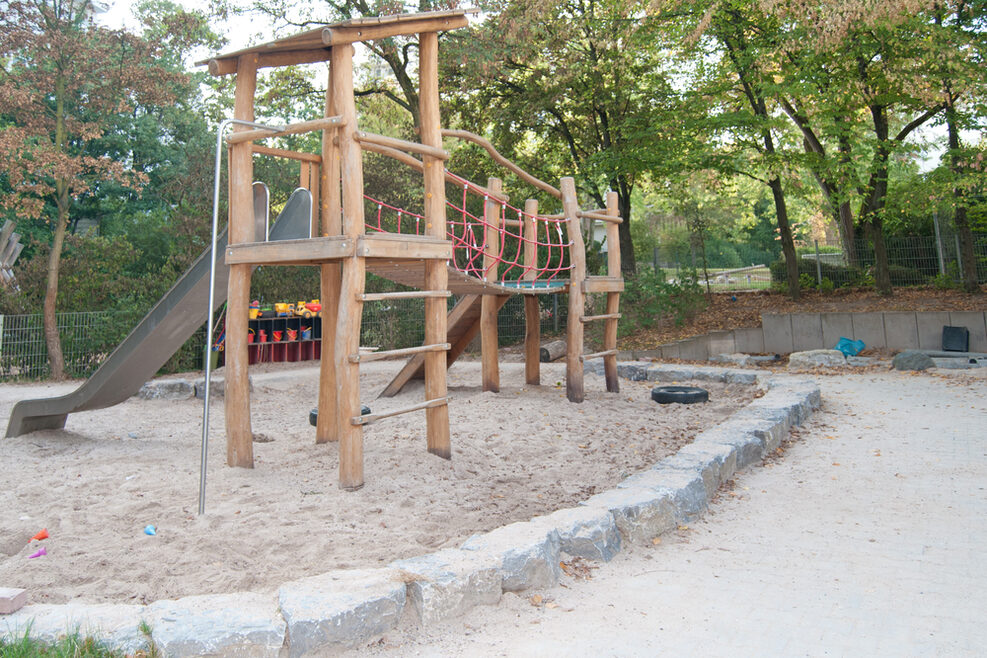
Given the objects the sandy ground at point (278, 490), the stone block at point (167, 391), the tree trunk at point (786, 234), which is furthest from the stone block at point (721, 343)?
the stone block at point (167, 391)

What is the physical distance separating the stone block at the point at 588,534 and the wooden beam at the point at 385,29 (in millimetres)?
3166

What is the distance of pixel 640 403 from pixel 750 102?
34.0ft

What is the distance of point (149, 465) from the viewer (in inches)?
207

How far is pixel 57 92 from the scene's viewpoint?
1276 cm

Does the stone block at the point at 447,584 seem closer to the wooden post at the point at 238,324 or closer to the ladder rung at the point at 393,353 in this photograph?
the ladder rung at the point at 393,353

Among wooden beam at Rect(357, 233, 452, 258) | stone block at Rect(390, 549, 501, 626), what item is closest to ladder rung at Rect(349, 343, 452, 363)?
wooden beam at Rect(357, 233, 452, 258)

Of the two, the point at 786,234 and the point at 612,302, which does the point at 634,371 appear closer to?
the point at 612,302

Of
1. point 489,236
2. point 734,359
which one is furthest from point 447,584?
point 734,359

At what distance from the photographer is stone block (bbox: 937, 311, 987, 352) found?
13164 millimetres

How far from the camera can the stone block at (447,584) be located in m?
2.86

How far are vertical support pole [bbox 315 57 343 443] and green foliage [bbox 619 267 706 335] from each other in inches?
393

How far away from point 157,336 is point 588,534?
3.82 m

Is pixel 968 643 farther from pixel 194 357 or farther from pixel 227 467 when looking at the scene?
pixel 194 357

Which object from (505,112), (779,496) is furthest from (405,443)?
(505,112)
